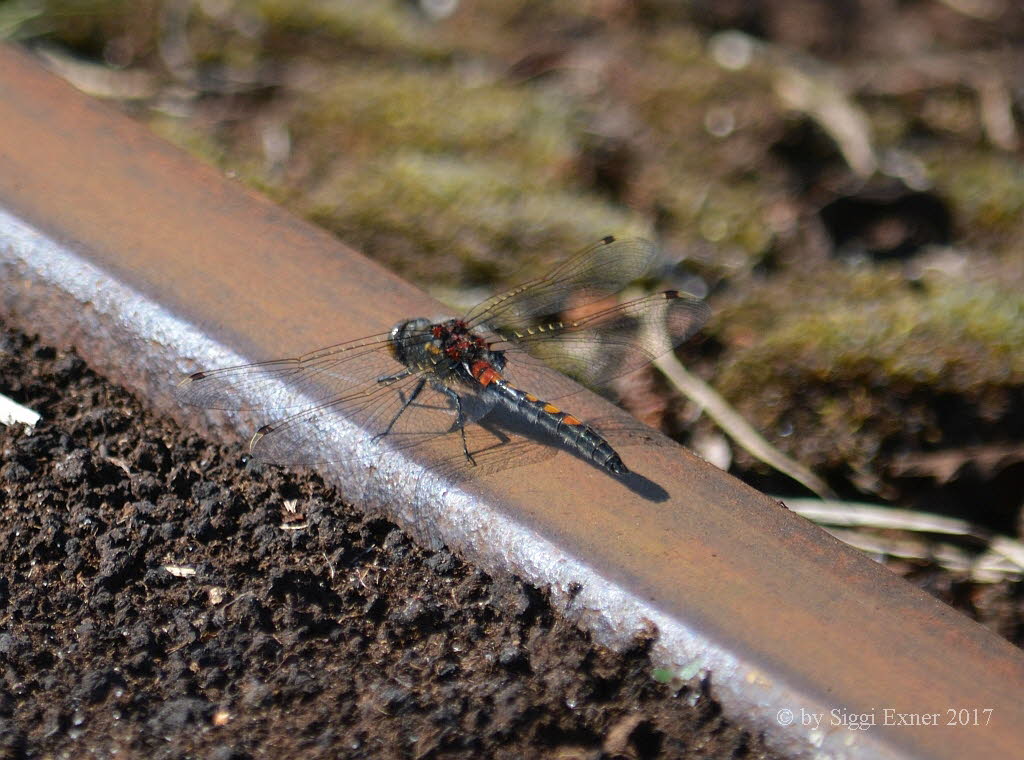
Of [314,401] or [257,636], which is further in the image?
[314,401]

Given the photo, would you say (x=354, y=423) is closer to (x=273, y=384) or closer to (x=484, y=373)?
(x=273, y=384)

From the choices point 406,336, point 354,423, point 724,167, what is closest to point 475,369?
point 406,336

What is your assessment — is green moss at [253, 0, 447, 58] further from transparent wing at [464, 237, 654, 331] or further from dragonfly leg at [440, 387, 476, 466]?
dragonfly leg at [440, 387, 476, 466]

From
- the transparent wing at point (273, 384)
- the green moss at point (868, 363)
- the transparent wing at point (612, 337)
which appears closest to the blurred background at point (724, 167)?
the green moss at point (868, 363)

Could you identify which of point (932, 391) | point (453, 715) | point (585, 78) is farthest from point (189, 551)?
point (585, 78)

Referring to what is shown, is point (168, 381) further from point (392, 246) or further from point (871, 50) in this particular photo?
point (871, 50)

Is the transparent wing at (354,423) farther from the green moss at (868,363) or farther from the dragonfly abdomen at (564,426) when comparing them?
the green moss at (868,363)

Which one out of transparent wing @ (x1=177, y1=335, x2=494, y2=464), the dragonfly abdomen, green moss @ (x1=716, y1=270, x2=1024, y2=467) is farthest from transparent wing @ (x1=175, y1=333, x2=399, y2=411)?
green moss @ (x1=716, y1=270, x2=1024, y2=467)
